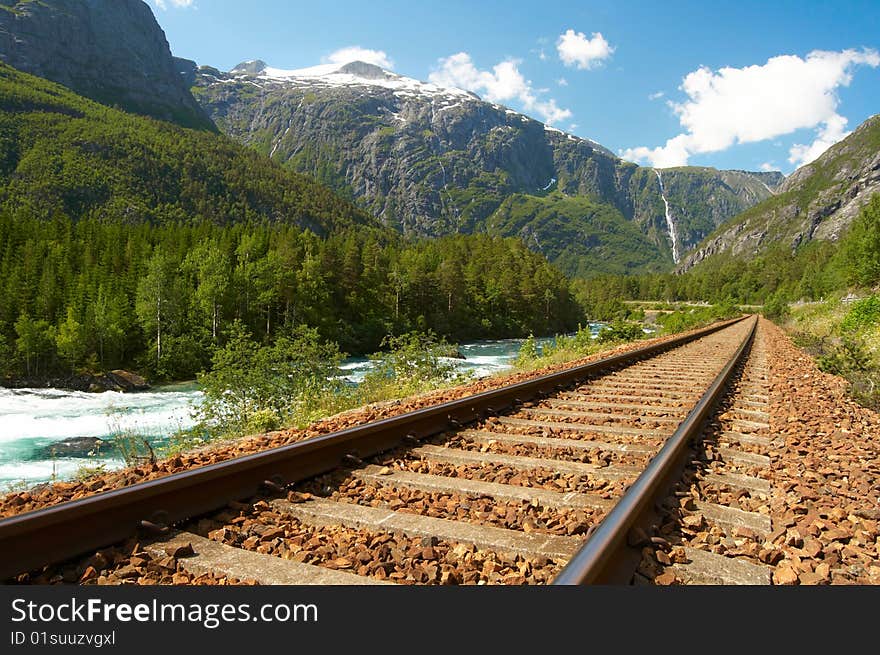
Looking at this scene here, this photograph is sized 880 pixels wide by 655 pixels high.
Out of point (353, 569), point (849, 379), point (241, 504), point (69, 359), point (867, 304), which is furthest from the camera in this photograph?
point (69, 359)

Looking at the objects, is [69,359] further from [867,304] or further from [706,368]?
[867,304]

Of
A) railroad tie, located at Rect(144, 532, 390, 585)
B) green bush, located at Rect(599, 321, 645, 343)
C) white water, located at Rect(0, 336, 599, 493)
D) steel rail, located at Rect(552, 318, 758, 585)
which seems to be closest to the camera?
steel rail, located at Rect(552, 318, 758, 585)

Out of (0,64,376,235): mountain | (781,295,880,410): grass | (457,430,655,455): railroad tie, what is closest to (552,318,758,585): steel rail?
(457,430,655,455): railroad tie

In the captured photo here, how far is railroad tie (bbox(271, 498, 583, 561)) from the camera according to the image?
2660 millimetres

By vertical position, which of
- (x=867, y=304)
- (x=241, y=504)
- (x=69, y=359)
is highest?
(x=867, y=304)

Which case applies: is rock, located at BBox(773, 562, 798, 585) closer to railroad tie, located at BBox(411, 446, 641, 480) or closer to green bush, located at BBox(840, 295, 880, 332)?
railroad tie, located at BBox(411, 446, 641, 480)

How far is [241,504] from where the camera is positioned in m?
3.25

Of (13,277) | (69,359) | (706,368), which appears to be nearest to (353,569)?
(706,368)

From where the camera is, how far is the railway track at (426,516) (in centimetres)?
241

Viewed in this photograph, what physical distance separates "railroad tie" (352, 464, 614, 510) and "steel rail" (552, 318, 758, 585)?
0.90 feet

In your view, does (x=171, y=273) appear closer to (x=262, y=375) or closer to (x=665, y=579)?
(x=262, y=375)

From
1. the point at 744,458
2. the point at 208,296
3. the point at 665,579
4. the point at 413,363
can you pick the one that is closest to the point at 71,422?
the point at 413,363

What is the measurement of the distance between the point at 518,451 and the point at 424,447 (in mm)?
795

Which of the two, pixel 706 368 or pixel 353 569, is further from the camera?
pixel 706 368
